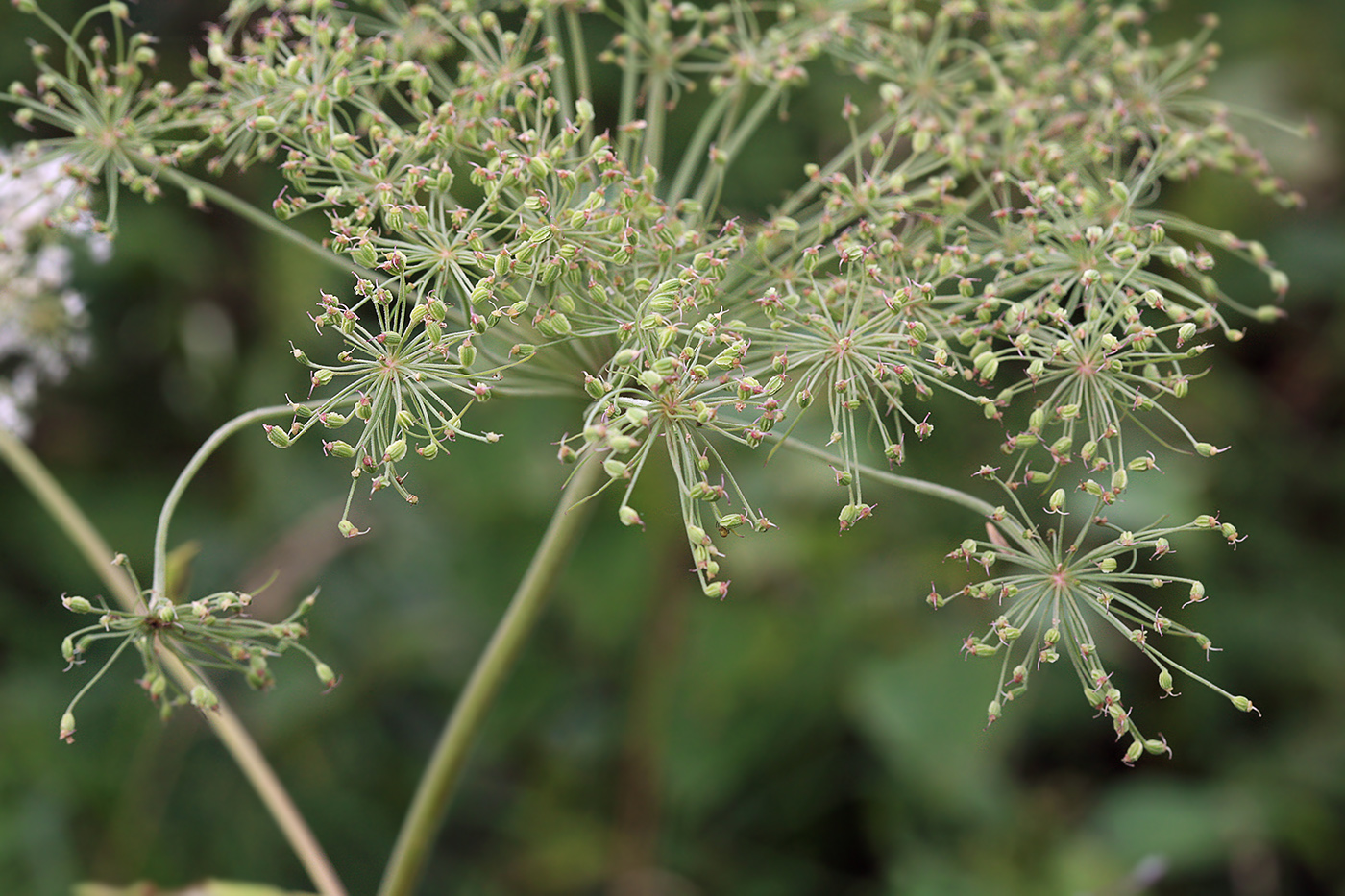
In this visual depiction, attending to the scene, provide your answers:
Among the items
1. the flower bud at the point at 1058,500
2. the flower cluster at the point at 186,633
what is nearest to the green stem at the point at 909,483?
the flower bud at the point at 1058,500

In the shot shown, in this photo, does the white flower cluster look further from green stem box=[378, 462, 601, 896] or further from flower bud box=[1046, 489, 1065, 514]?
flower bud box=[1046, 489, 1065, 514]

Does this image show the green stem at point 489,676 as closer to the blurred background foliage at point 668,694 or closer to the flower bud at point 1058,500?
the flower bud at point 1058,500

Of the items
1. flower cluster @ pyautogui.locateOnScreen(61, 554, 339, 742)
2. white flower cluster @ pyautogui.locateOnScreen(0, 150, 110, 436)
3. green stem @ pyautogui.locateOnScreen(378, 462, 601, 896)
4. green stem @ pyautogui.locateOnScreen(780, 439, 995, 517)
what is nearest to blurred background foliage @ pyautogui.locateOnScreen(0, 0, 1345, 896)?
white flower cluster @ pyautogui.locateOnScreen(0, 150, 110, 436)

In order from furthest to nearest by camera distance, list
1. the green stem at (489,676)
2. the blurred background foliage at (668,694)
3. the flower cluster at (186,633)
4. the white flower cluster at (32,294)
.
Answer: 1. the blurred background foliage at (668,694)
2. the white flower cluster at (32,294)
3. the green stem at (489,676)
4. the flower cluster at (186,633)

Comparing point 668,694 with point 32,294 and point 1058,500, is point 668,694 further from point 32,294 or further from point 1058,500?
point 1058,500

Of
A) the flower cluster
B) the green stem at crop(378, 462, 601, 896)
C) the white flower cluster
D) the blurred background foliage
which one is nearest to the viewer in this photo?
the flower cluster

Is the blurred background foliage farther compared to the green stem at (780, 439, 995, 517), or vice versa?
the blurred background foliage

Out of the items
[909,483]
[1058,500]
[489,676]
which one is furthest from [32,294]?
[1058,500]
